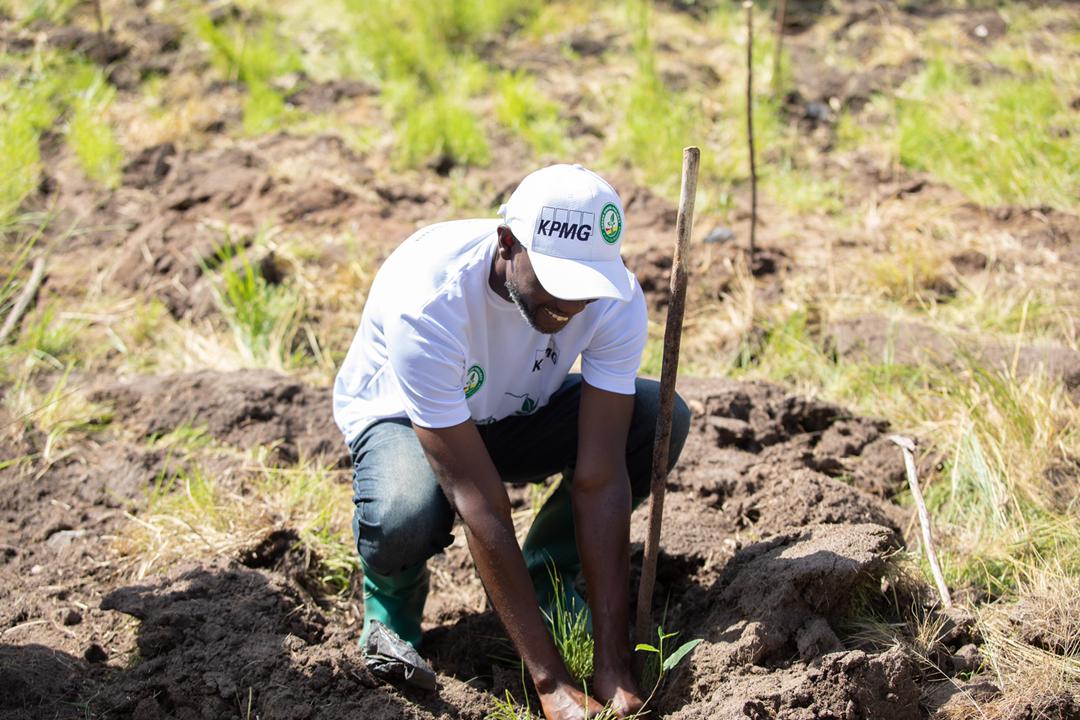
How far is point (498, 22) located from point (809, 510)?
5.16m

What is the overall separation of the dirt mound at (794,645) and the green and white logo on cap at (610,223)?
1017mm

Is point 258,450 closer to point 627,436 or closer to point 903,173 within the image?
point 627,436

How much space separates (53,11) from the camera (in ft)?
23.4

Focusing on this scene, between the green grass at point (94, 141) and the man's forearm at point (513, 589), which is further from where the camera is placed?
the green grass at point (94, 141)

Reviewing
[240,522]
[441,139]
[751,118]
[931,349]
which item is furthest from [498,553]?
[441,139]

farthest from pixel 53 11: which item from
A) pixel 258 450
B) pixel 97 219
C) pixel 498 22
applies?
pixel 258 450

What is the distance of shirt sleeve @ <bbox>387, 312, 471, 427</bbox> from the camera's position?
2461mm

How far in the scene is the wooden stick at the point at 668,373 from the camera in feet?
7.68

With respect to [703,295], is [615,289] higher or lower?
higher

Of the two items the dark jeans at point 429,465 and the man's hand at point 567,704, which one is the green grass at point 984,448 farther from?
the man's hand at point 567,704

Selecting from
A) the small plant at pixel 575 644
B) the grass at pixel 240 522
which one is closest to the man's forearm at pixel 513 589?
the small plant at pixel 575 644

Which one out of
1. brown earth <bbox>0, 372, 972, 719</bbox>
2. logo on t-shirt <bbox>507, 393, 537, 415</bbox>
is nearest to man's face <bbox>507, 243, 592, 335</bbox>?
logo on t-shirt <bbox>507, 393, 537, 415</bbox>

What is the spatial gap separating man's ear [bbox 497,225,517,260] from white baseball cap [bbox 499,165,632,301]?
2.4 inches

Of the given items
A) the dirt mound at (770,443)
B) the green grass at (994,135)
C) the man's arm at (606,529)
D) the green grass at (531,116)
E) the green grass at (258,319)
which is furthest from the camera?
the green grass at (531,116)
